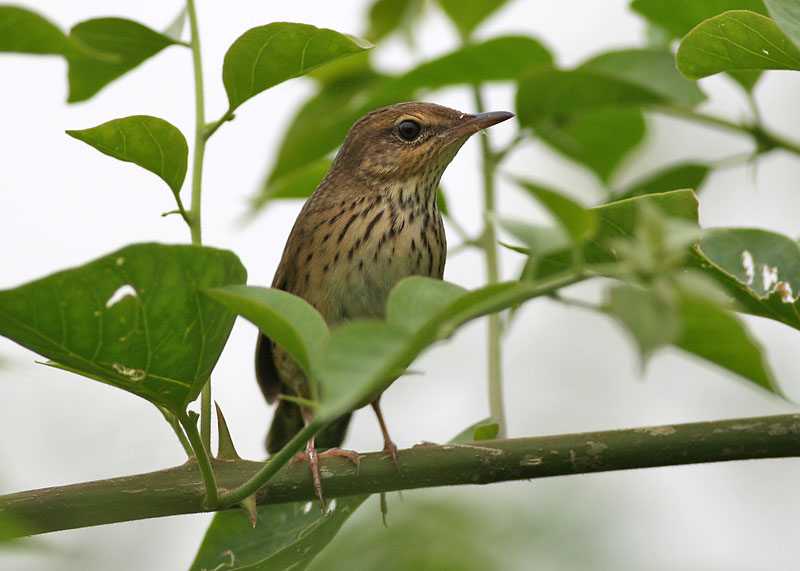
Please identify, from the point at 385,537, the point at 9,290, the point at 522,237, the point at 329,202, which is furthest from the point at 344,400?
the point at 329,202

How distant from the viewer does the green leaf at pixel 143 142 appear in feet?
6.57

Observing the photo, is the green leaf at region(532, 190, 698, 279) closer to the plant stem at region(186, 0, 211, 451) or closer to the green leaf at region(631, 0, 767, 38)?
the plant stem at region(186, 0, 211, 451)

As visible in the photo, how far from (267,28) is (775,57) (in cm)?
103

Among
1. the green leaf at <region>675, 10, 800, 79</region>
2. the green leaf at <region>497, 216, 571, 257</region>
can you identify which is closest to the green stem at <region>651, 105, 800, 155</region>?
the green leaf at <region>675, 10, 800, 79</region>

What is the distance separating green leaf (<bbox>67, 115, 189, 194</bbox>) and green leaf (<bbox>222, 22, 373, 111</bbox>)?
277 millimetres

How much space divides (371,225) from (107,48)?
5.39 ft

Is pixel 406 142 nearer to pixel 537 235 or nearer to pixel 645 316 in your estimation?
pixel 537 235

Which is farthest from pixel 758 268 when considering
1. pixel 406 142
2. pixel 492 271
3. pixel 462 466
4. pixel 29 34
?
pixel 406 142

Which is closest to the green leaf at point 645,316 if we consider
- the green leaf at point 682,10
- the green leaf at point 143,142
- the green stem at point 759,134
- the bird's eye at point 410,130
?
the green leaf at point 143,142

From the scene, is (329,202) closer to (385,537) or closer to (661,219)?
(385,537)

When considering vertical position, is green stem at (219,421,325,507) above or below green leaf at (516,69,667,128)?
below

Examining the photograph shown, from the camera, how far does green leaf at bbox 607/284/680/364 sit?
105 centimetres

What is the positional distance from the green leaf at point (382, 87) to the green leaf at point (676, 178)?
1.77 ft

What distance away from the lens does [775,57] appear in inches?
76.3
